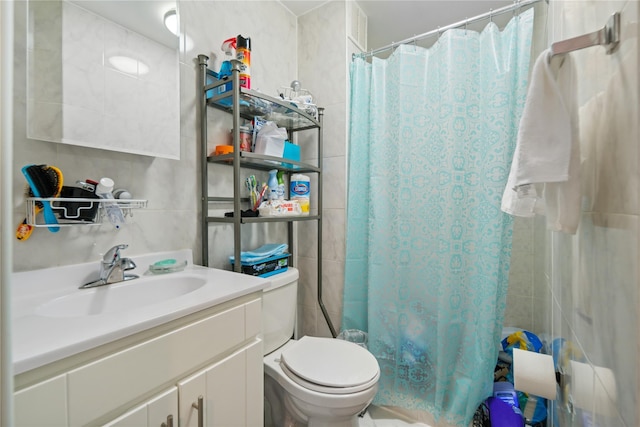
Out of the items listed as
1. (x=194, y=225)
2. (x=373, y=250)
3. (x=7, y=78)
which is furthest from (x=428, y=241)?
(x=7, y=78)

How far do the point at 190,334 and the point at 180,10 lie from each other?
128 cm

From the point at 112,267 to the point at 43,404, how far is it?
489mm

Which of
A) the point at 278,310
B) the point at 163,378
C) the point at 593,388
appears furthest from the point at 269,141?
the point at 593,388

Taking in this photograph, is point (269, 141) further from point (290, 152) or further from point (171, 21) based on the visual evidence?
point (171, 21)

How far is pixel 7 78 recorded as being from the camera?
243 millimetres

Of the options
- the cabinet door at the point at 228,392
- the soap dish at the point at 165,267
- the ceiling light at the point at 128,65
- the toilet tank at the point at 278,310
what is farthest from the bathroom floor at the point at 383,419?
the ceiling light at the point at 128,65

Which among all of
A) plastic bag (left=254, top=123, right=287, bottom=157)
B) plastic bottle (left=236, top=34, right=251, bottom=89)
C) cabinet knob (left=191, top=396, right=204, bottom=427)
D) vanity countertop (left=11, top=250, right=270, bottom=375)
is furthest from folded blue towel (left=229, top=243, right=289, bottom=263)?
plastic bottle (left=236, top=34, right=251, bottom=89)

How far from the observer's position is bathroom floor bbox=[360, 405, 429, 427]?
1343 millimetres

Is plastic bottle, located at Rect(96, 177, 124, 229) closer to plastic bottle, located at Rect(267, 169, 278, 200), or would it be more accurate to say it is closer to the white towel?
plastic bottle, located at Rect(267, 169, 278, 200)

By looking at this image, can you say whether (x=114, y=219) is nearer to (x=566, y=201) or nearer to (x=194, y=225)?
(x=194, y=225)

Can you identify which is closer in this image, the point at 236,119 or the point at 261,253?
the point at 236,119

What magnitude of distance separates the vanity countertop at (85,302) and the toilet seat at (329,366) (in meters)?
0.42

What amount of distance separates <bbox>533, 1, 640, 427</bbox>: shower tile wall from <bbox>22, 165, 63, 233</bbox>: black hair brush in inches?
48.5

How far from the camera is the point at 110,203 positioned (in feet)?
2.88
